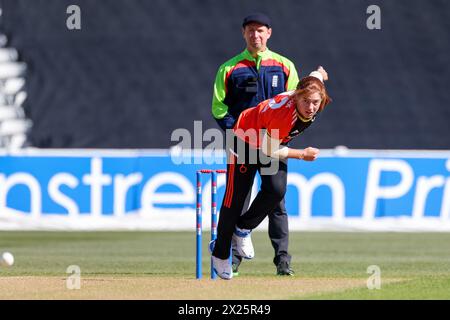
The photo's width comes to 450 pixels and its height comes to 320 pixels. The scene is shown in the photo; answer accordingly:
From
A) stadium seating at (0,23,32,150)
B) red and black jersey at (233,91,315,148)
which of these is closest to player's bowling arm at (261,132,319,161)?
red and black jersey at (233,91,315,148)

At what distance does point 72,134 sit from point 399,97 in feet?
20.3

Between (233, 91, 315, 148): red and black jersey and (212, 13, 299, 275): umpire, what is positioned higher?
(212, 13, 299, 275): umpire

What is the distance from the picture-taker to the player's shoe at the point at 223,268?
9531 mm

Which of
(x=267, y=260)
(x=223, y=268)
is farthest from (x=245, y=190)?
(x=267, y=260)

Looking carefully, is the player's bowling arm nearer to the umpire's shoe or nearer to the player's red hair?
the player's red hair

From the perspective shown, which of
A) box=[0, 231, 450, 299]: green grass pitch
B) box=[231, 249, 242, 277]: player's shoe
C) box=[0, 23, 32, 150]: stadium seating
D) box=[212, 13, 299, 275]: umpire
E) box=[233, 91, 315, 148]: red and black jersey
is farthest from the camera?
box=[0, 23, 32, 150]: stadium seating

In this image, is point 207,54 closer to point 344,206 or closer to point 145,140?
point 145,140

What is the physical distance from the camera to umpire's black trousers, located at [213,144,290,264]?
30.5ft

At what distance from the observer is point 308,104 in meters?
8.74

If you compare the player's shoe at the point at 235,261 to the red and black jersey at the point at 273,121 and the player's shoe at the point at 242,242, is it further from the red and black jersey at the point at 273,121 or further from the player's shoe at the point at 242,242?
the red and black jersey at the point at 273,121

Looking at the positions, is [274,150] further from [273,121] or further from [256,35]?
[256,35]

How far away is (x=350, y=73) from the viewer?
68.8ft

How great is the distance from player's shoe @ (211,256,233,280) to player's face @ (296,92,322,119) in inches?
60.3

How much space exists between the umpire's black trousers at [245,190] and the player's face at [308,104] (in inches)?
25.5
